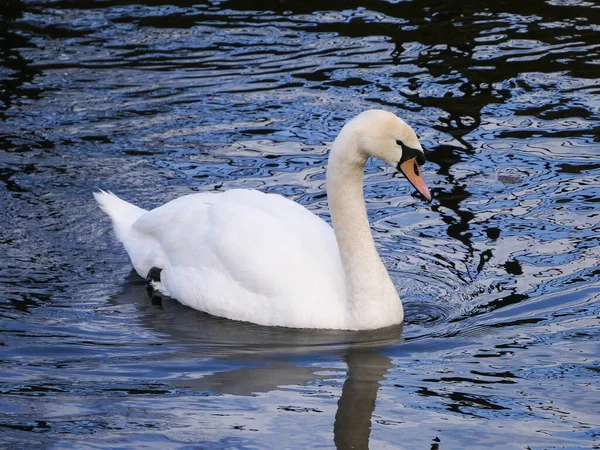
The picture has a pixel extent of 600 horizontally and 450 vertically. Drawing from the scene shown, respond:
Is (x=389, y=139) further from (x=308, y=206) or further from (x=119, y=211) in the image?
(x=119, y=211)

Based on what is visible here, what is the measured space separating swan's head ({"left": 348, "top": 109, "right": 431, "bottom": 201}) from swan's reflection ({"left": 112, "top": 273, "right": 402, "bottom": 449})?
100 centimetres

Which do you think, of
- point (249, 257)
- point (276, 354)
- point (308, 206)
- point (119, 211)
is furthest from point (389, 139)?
point (119, 211)

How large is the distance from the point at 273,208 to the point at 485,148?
3.07 metres

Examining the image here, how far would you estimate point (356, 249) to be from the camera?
7602 millimetres

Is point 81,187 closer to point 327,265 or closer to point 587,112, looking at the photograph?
point 327,265

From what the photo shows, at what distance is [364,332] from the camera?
7.52 meters

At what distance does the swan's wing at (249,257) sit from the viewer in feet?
25.0

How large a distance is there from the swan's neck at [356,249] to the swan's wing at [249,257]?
0.15 meters

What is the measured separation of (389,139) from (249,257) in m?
1.20

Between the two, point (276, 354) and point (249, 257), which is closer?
point (276, 354)

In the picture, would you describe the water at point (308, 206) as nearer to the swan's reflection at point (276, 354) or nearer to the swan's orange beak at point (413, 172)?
the swan's reflection at point (276, 354)

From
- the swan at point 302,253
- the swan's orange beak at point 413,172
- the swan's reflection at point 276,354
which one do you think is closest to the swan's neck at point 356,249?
the swan at point 302,253

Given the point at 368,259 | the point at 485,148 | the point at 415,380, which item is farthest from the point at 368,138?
the point at 485,148

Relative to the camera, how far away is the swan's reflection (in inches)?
256
